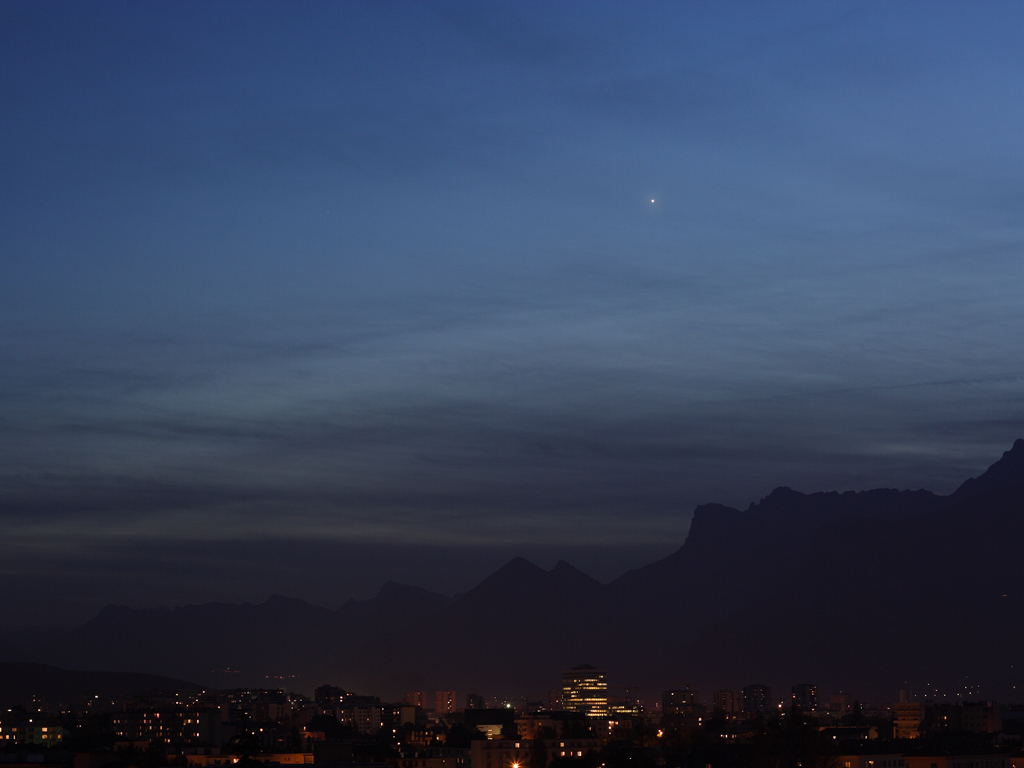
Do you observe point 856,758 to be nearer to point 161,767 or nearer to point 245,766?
point 161,767

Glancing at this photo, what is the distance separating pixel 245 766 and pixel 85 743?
118 m

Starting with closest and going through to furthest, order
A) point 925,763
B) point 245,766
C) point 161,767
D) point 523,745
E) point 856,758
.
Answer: point 245,766, point 161,767, point 925,763, point 856,758, point 523,745

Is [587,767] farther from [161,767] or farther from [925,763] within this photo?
[161,767]

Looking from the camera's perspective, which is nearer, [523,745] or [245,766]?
[245,766]

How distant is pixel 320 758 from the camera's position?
14888cm

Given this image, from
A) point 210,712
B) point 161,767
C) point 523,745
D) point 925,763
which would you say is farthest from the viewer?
point 210,712

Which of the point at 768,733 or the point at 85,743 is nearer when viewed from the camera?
the point at 768,733

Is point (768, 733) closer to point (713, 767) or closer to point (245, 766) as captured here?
point (713, 767)

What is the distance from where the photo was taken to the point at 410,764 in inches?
5822

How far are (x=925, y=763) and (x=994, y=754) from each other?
811 cm

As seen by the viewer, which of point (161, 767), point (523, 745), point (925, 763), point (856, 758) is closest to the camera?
point (161, 767)

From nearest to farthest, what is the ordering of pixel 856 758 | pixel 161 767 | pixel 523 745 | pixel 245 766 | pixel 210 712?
pixel 245 766 → pixel 161 767 → pixel 856 758 → pixel 523 745 → pixel 210 712

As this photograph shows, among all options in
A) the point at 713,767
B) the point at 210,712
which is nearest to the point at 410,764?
the point at 713,767

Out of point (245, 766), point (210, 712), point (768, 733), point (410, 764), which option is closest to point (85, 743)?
point (210, 712)
